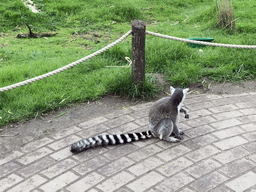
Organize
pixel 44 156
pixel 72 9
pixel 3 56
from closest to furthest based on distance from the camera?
pixel 44 156
pixel 3 56
pixel 72 9

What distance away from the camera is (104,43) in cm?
707

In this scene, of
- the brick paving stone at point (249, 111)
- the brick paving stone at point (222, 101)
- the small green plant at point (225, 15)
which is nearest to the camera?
the brick paving stone at point (249, 111)

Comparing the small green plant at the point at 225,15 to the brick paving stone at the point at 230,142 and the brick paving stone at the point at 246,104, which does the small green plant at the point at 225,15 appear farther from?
the brick paving stone at the point at 230,142

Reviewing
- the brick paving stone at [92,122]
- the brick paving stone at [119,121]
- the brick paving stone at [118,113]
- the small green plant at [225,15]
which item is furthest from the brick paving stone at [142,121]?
the small green plant at [225,15]

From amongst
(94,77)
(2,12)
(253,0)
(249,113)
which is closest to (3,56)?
(94,77)

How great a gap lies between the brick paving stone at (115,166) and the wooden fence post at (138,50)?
176 centimetres

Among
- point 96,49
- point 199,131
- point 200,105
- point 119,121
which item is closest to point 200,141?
point 199,131

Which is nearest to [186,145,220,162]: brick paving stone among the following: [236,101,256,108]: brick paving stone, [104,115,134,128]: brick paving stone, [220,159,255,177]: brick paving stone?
[220,159,255,177]: brick paving stone

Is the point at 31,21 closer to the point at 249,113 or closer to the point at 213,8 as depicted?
the point at 213,8

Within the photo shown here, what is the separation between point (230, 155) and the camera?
3.39 metres

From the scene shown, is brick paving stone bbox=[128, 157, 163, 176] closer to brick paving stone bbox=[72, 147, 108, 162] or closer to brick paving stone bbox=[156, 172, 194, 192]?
brick paving stone bbox=[156, 172, 194, 192]

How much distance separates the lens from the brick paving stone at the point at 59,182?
9.50 ft

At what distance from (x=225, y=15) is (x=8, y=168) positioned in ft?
21.6

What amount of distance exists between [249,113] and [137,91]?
1.82 m
